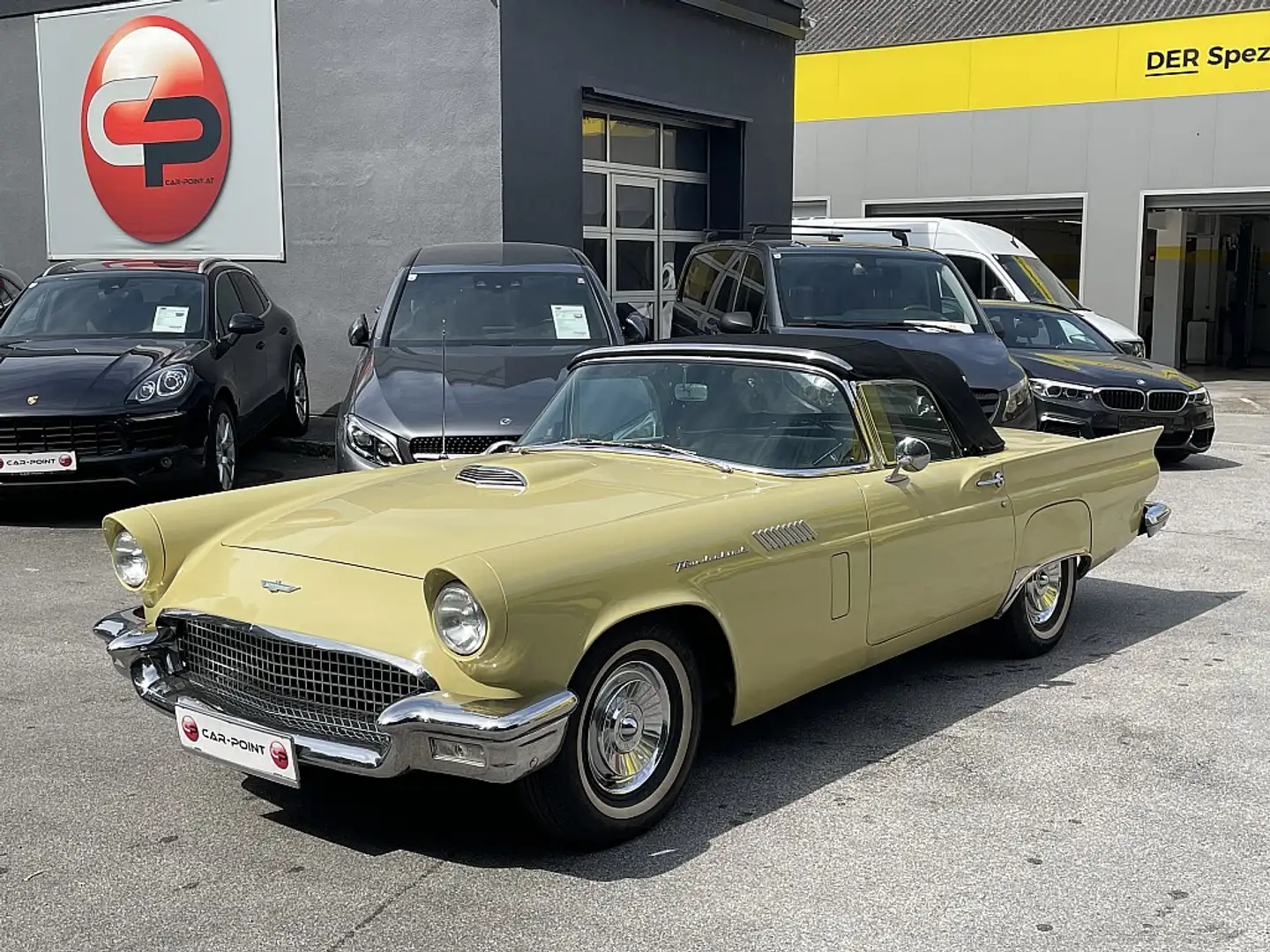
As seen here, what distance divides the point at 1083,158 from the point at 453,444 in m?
19.7

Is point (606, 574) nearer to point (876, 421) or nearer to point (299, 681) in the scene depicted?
point (299, 681)

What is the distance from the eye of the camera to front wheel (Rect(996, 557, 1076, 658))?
5797 mm

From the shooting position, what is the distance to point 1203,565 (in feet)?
26.1

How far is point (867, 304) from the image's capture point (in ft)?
33.8

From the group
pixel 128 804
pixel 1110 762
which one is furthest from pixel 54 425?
pixel 1110 762

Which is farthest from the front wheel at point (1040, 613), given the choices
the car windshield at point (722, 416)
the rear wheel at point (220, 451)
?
the rear wheel at point (220, 451)

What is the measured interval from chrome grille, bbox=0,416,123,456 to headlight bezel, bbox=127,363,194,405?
10.4 inches

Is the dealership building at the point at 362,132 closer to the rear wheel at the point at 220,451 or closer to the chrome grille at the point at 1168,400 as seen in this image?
the rear wheel at the point at 220,451

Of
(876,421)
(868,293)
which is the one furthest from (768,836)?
(868,293)

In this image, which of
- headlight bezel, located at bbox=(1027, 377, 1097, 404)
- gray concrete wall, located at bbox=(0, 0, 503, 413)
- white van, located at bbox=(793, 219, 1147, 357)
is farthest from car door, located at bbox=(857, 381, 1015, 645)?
white van, located at bbox=(793, 219, 1147, 357)

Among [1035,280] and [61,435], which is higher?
[1035,280]

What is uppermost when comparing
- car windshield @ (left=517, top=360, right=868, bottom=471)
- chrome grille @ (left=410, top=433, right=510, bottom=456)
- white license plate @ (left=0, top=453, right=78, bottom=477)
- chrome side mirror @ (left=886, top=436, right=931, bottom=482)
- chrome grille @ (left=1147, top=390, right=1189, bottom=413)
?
car windshield @ (left=517, top=360, right=868, bottom=471)

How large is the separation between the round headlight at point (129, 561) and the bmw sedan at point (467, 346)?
9.01 feet

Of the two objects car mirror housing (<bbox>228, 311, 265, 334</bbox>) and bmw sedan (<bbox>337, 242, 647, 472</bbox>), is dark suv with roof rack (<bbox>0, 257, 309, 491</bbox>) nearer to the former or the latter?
car mirror housing (<bbox>228, 311, 265, 334</bbox>)
